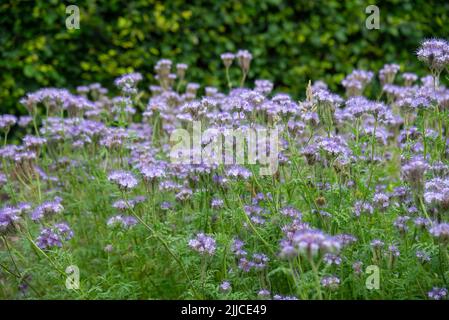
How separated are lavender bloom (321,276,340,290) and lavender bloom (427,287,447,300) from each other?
1.50 ft

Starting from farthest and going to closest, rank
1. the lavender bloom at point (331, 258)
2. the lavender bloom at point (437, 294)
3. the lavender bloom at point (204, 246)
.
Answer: the lavender bloom at point (204, 246), the lavender bloom at point (437, 294), the lavender bloom at point (331, 258)

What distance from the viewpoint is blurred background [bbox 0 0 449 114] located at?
755 centimetres

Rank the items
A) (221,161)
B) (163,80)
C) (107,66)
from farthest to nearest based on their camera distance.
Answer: (107,66), (163,80), (221,161)

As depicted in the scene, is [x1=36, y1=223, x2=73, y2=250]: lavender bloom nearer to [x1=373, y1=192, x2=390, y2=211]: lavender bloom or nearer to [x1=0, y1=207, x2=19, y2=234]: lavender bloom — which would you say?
[x1=0, y1=207, x2=19, y2=234]: lavender bloom

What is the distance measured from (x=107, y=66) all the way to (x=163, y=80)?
8.06 ft

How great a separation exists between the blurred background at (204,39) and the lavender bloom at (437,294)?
5.01m

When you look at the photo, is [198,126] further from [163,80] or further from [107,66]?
[107,66]

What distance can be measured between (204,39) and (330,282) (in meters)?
5.21

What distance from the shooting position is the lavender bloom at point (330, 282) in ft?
10.2

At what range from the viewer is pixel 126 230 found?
3896mm

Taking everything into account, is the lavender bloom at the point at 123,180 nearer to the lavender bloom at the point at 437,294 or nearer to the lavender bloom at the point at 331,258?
the lavender bloom at the point at 331,258

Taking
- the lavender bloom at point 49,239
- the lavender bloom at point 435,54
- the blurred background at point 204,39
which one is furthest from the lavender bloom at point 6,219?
the blurred background at point 204,39
